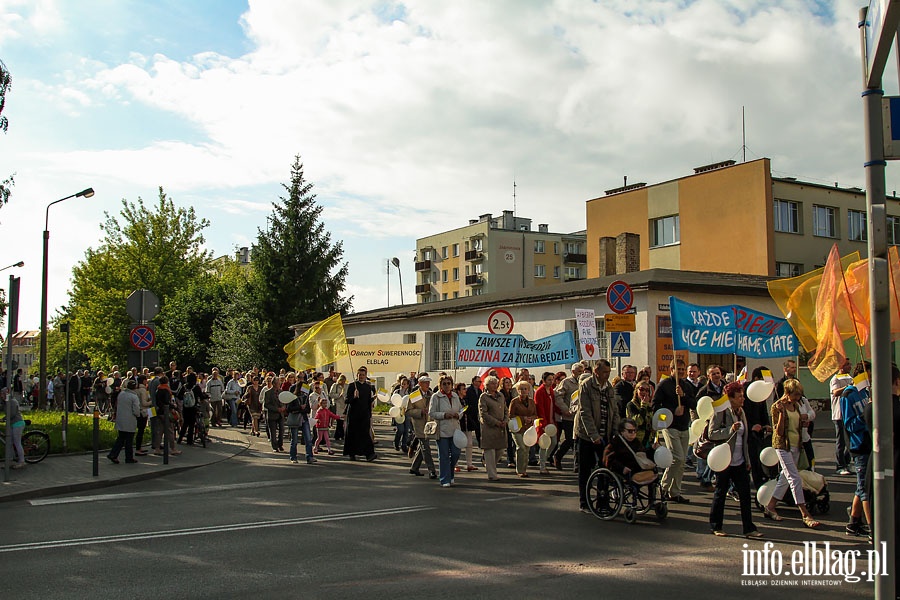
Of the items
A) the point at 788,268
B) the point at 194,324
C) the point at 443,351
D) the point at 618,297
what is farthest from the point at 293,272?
the point at 618,297

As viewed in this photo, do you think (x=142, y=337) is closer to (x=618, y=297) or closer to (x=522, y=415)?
(x=522, y=415)

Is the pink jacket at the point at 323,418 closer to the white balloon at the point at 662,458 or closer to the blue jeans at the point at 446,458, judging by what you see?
the blue jeans at the point at 446,458

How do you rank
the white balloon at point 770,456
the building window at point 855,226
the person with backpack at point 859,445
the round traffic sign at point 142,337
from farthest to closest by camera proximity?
1. the building window at point 855,226
2. the round traffic sign at point 142,337
3. the white balloon at point 770,456
4. the person with backpack at point 859,445

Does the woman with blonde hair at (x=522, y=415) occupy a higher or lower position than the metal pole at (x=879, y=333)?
lower

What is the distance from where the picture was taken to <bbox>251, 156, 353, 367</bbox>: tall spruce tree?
155 feet

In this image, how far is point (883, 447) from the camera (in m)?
4.50

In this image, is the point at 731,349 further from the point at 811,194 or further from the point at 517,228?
the point at 517,228

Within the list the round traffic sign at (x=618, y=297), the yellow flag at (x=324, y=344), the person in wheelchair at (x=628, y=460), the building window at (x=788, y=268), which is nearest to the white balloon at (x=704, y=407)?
the person in wheelchair at (x=628, y=460)

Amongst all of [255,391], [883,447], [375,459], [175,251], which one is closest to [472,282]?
[175,251]

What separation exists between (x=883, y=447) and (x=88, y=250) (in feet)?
210

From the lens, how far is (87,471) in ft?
50.0

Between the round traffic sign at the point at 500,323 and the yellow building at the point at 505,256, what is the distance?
208ft

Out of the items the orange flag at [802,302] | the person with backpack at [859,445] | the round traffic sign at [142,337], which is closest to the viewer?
the person with backpack at [859,445]

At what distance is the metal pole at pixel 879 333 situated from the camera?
4.45m
